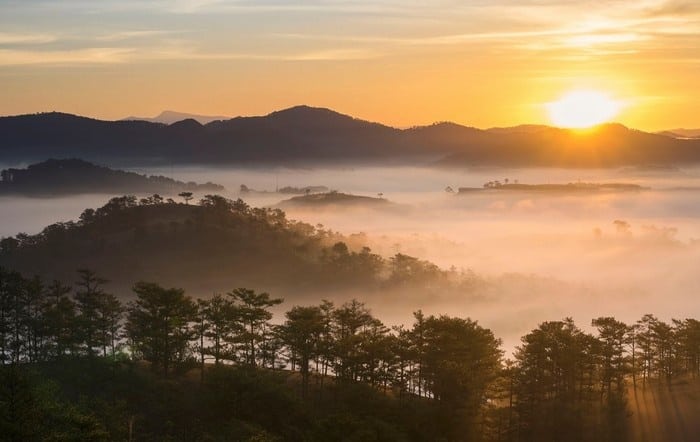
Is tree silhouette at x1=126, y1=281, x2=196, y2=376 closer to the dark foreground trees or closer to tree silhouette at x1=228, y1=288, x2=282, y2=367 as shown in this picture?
the dark foreground trees

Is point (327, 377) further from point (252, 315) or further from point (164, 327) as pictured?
point (164, 327)

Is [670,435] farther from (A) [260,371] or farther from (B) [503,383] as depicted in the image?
(A) [260,371]

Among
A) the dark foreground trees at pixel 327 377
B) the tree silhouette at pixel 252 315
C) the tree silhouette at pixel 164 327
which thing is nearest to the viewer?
the dark foreground trees at pixel 327 377

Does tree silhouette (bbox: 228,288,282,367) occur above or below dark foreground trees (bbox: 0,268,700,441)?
above

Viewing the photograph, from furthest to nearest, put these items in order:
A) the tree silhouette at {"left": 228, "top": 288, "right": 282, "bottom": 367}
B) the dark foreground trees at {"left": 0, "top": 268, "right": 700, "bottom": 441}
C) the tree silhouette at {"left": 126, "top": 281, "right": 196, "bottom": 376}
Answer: the tree silhouette at {"left": 228, "top": 288, "right": 282, "bottom": 367} → the tree silhouette at {"left": 126, "top": 281, "right": 196, "bottom": 376} → the dark foreground trees at {"left": 0, "top": 268, "right": 700, "bottom": 441}

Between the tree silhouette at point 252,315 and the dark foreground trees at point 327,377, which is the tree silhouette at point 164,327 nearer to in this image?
the dark foreground trees at point 327,377

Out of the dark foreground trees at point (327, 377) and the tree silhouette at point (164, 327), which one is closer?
the dark foreground trees at point (327, 377)

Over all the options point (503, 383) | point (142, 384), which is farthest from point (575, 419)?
point (142, 384)

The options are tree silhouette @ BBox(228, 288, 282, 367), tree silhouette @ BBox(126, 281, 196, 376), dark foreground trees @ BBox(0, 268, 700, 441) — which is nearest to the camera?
dark foreground trees @ BBox(0, 268, 700, 441)

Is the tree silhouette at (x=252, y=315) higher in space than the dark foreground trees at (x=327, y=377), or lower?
higher

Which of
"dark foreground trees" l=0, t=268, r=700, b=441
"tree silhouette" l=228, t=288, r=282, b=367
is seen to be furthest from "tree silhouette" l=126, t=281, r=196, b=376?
"tree silhouette" l=228, t=288, r=282, b=367

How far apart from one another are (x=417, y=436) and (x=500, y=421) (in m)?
9.01

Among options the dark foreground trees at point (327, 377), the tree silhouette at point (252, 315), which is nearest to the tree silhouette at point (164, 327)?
the dark foreground trees at point (327, 377)

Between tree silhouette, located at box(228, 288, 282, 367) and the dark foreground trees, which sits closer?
the dark foreground trees
